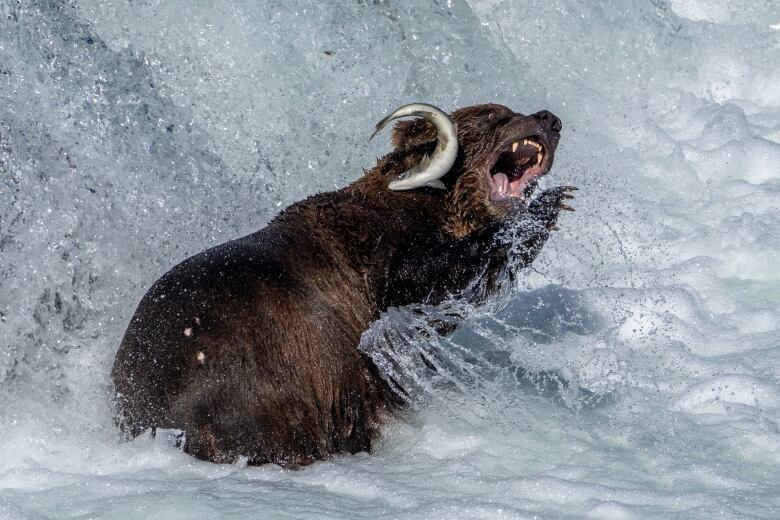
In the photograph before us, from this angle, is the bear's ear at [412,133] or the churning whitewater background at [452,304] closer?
the churning whitewater background at [452,304]

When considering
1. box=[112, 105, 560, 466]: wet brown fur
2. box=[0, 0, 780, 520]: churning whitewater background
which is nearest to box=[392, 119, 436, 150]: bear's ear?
box=[112, 105, 560, 466]: wet brown fur

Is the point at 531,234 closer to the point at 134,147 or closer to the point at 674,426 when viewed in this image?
the point at 674,426

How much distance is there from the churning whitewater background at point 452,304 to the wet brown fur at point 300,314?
0.48 ft

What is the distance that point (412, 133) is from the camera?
5.73 meters

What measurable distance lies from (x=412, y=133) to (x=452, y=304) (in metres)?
1.00

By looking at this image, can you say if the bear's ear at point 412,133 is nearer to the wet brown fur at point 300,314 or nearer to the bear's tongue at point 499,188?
the wet brown fur at point 300,314

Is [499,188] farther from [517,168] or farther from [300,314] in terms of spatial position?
[300,314]

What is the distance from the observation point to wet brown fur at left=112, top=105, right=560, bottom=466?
4.91 meters

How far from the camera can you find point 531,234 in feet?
17.7

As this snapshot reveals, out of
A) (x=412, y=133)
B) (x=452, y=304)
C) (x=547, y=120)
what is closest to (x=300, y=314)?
(x=452, y=304)

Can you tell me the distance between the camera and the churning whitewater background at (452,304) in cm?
479

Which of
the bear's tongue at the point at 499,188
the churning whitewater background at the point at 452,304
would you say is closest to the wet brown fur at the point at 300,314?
the bear's tongue at the point at 499,188

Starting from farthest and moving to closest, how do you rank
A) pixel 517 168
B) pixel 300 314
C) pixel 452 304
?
1. pixel 517 168
2. pixel 452 304
3. pixel 300 314

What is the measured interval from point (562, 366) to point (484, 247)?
1.18 metres
